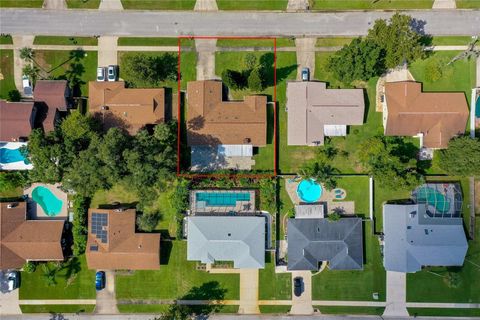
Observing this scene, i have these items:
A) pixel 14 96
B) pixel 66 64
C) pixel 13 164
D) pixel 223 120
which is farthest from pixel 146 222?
pixel 14 96

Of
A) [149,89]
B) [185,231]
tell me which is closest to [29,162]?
[149,89]

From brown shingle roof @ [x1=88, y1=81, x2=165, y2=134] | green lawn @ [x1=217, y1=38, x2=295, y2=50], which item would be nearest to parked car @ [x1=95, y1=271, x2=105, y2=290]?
brown shingle roof @ [x1=88, y1=81, x2=165, y2=134]

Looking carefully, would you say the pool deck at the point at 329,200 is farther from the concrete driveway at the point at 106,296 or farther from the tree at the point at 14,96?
the tree at the point at 14,96

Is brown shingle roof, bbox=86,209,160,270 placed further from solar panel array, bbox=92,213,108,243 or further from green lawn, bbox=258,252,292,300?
green lawn, bbox=258,252,292,300

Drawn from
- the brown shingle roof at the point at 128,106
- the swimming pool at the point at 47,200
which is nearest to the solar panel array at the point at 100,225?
the swimming pool at the point at 47,200

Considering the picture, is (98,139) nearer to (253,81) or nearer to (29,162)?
(29,162)
